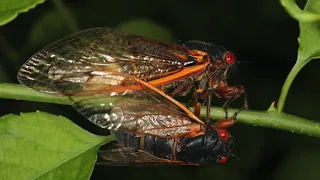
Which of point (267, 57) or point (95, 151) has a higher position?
point (267, 57)

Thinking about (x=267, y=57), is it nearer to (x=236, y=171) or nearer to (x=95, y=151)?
(x=236, y=171)

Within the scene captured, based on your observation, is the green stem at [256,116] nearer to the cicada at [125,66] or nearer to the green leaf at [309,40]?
the cicada at [125,66]

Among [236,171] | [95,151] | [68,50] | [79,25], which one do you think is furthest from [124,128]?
[79,25]

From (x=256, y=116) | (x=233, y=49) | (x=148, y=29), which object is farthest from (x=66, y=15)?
(x=256, y=116)

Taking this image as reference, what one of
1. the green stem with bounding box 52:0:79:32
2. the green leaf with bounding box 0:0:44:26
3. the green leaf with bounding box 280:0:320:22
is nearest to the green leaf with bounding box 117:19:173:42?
the green stem with bounding box 52:0:79:32

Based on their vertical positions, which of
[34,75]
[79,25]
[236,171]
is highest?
[79,25]

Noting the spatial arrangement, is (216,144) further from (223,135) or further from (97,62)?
(97,62)

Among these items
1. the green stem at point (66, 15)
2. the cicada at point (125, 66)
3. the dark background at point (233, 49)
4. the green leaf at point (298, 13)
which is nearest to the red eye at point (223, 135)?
the cicada at point (125, 66)

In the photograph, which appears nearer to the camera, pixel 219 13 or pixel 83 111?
pixel 83 111
